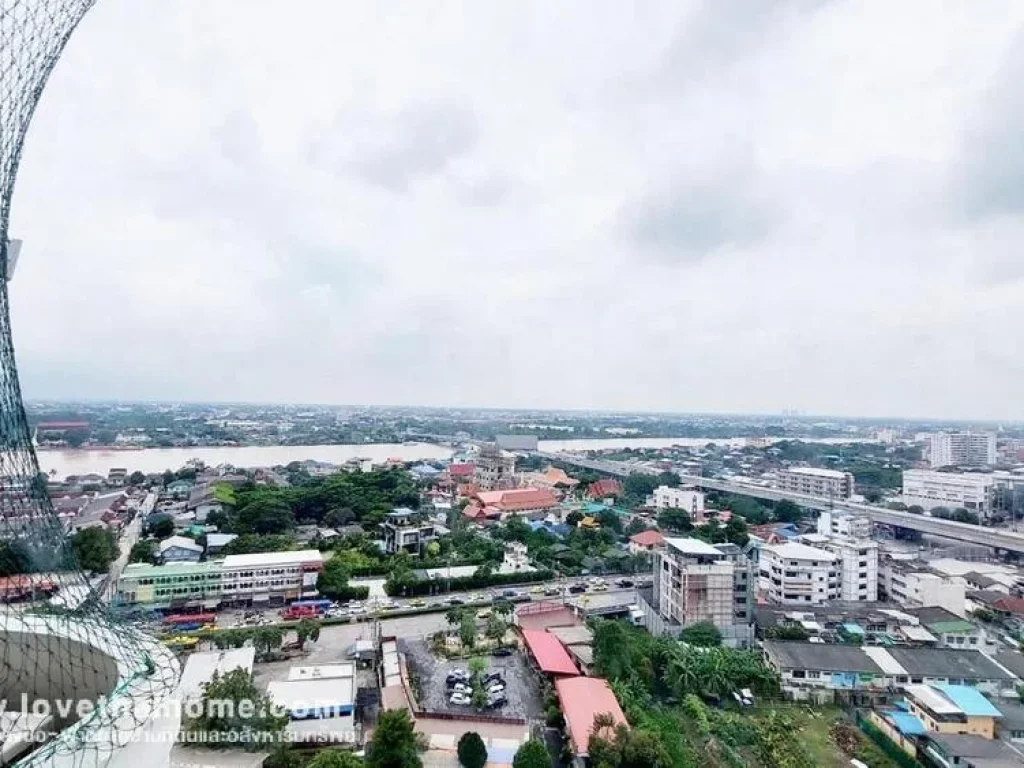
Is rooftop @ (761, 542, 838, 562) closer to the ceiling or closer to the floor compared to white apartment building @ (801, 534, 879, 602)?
closer to the ceiling

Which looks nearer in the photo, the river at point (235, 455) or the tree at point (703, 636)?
the tree at point (703, 636)

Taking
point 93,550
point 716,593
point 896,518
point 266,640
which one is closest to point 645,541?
point 716,593

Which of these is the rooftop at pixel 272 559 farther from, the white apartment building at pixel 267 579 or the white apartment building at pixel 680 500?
the white apartment building at pixel 680 500

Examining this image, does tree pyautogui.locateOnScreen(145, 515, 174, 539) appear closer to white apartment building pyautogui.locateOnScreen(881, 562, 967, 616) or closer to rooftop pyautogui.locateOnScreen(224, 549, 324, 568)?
rooftop pyautogui.locateOnScreen(224, 549, 324, 568)

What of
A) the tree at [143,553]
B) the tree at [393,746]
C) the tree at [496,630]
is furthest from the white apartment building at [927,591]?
the tree at [143,553]

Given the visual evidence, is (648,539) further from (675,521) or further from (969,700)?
(969,700)

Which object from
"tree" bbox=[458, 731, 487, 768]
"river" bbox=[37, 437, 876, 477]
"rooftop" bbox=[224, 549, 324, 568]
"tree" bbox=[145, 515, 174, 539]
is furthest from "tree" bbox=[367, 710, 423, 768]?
"river" bbox=[37, 437, 876, 477]

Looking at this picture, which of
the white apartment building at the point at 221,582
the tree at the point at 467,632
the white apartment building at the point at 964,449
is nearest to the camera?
the tree at the point at 467,632
